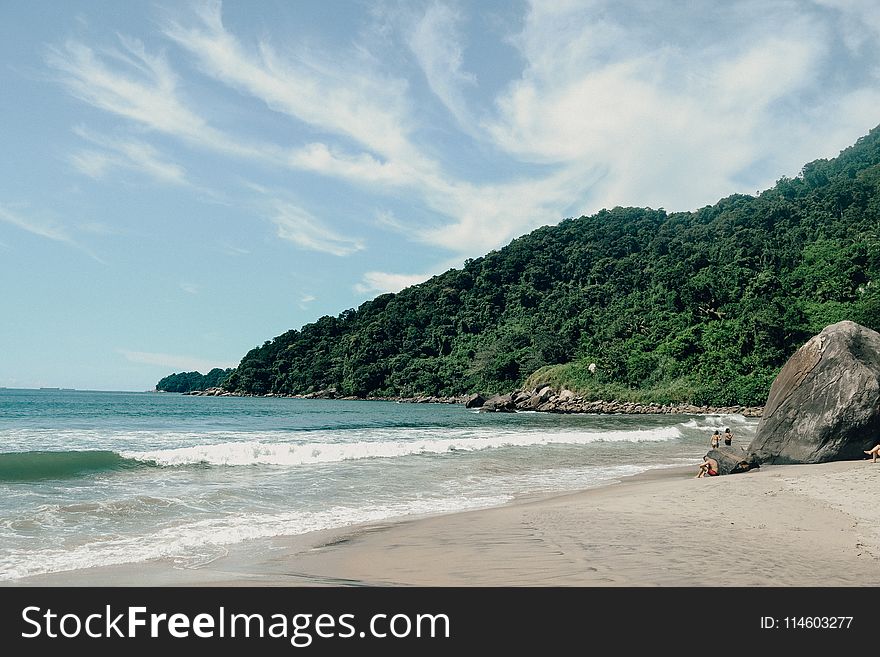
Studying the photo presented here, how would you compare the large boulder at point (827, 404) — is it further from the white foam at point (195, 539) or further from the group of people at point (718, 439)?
the white foam at point (195, 539)

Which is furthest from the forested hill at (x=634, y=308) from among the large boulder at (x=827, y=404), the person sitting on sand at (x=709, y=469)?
the person sitting on sand at (x=709, y=469)

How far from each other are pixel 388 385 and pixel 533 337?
31.8 meters

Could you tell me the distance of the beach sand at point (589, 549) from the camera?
622 cm

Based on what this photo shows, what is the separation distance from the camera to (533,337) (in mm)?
104750

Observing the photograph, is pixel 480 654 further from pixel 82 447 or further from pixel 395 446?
pixel 82 447

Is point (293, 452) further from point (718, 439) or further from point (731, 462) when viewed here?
point (718, 439)

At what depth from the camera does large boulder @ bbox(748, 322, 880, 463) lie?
16484 mm

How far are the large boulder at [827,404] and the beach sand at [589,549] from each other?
5625 mm

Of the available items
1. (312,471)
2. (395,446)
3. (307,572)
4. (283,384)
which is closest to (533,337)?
(283,384)

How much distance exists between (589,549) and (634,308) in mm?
91221

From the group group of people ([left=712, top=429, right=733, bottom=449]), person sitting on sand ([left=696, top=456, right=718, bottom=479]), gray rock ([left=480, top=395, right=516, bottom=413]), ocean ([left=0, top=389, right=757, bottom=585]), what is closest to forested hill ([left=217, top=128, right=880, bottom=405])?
gray rock ([left=480, top=395, right=516, bottom=413])

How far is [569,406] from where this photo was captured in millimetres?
74312

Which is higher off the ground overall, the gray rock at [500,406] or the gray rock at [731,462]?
the gray rock at [731,462]

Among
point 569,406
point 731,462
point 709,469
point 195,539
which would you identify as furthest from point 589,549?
point 569,406
